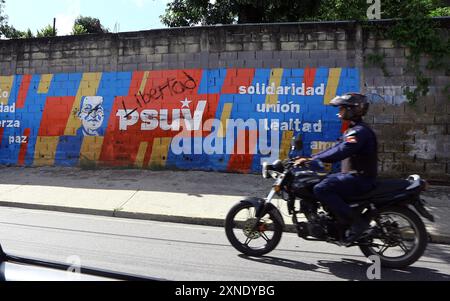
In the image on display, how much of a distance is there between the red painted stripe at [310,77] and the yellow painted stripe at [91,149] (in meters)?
5.24

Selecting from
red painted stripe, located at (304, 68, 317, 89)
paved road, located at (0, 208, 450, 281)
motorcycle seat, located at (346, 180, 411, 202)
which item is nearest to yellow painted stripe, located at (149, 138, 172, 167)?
red painted stripe, located at (304, 68, 317, 89)

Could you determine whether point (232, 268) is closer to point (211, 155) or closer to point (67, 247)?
point (67, 247)

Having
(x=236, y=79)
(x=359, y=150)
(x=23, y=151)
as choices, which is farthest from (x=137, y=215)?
(x=23, y=151)

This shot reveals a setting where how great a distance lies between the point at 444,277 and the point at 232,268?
213cm

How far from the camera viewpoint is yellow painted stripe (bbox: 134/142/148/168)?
11227mm

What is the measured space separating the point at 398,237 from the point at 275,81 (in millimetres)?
6173

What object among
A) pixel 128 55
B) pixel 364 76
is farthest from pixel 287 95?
pixel 128 55

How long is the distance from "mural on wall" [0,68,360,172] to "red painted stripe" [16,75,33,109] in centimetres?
3

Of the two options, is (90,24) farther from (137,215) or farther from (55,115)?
(137,215)

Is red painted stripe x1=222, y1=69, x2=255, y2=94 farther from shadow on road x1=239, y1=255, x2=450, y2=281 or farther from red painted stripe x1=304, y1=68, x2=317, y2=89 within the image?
shadow on road x1=239, y1=255, x2=450, y2=281

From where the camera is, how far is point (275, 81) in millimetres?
10516

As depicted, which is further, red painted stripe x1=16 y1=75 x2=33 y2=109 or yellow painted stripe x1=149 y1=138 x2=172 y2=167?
red painted stripe x1=16 y1=75 x2=33 y2=109

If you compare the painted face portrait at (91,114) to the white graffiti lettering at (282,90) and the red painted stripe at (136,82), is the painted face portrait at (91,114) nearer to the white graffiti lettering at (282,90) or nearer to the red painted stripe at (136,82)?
the red painted stripe at (136,82)

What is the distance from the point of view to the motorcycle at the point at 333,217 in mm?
4855
